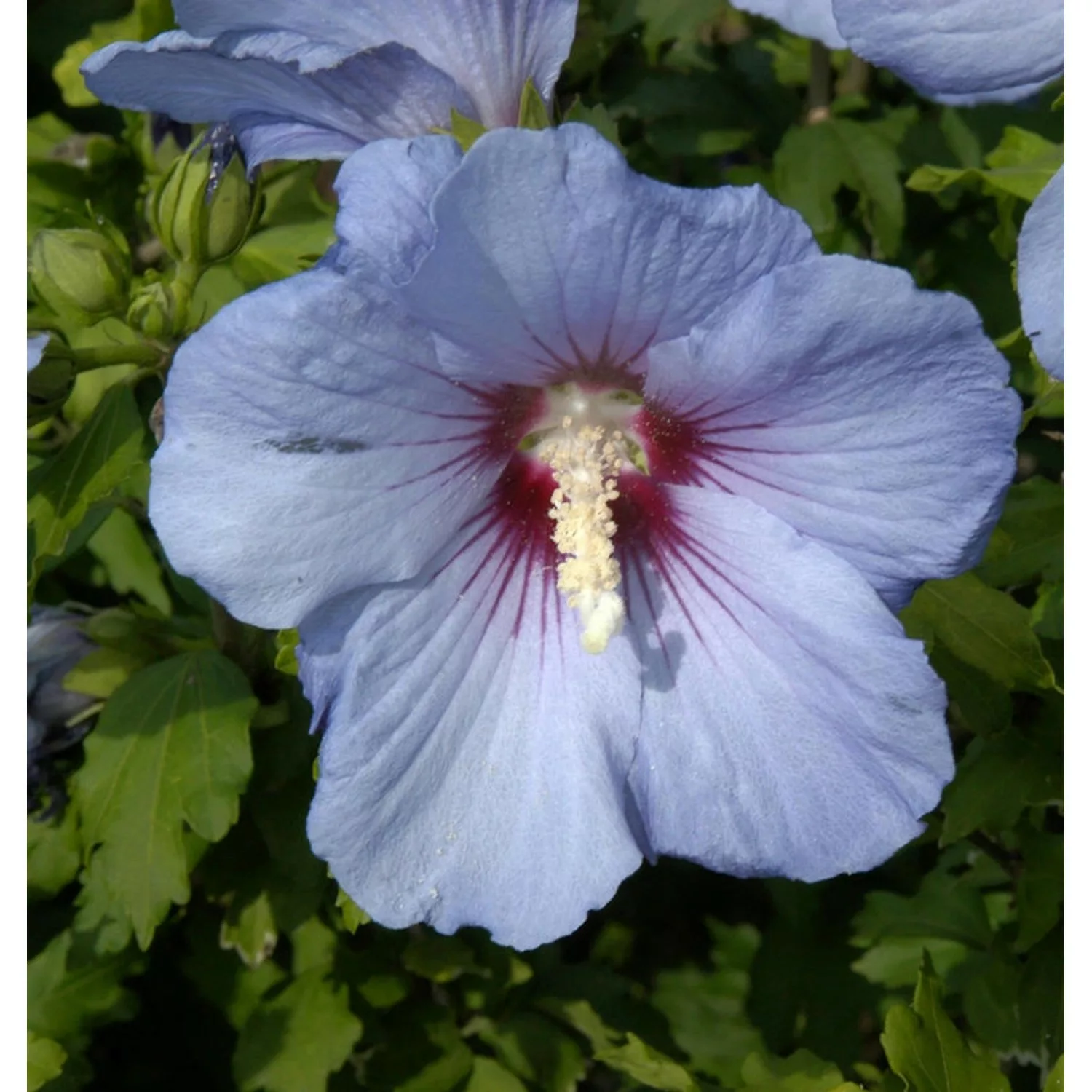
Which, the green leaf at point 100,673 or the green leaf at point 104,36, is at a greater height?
the green leaf at point 104,36

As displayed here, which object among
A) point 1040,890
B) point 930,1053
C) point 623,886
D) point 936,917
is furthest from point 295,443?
point 623,886

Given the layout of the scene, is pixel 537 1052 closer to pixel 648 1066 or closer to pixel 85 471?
pixel 648 1066

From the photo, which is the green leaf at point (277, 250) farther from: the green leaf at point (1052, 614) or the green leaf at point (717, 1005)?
the green leaf at point (717, 1005)

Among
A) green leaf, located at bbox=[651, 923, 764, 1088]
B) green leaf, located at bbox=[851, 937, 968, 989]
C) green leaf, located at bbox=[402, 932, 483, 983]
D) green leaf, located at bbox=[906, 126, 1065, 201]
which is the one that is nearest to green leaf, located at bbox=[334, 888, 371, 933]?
green leaf, located at bbox=[402, 932, 483, 983]

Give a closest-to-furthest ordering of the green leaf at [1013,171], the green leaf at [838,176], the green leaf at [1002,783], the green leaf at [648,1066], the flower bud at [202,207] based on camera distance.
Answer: the flower bud at [202,207] < the green leaf at [648,1066] < the green leaf at [1013,171] < the green leaf at [1002,783] < the green leaf at [838,176]

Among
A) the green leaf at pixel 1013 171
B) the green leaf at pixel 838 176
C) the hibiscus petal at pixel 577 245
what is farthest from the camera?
the green leaf at pixel 838 176

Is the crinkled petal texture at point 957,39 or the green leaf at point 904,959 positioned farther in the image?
→ the green leaf at point 904,959

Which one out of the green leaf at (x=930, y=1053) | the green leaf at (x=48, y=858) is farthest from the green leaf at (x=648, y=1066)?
the green leaf at (x=48, y=858)

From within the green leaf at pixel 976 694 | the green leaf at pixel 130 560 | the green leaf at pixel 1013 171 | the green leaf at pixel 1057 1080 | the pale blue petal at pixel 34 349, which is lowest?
the green leaf at pixel 130 560
